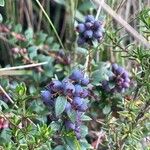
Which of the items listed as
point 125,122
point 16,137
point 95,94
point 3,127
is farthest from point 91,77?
point 16,137

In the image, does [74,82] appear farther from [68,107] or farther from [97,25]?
[97,25]

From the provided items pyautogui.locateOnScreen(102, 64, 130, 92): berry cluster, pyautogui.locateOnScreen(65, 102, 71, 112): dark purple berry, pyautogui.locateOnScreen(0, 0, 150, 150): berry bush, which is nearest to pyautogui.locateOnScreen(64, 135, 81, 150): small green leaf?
pyautogui.locateOnScreen(0, 0, 150, 150): berry bush

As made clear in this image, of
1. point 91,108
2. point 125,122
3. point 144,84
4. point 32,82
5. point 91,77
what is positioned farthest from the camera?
point 32,82

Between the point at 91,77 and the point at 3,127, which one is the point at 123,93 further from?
the point at 3,127

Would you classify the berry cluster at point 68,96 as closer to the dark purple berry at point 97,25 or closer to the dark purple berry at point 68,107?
the dark purple berry at point 68,107

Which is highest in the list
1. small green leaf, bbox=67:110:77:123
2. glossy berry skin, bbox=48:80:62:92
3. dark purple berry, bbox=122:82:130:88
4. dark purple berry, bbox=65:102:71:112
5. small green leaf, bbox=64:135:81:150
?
glossy berry skin, bbox=48:80:62:92

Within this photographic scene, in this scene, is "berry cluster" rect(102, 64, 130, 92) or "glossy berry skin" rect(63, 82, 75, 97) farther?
"berry cluster" rect(102, 64, 130, 92)

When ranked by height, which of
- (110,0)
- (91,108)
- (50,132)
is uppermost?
(110,0)

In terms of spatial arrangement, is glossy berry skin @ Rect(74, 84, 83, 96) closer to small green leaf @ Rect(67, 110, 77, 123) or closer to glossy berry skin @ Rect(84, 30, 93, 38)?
small green leaf @ Rect(67, 110, 77, 123)
